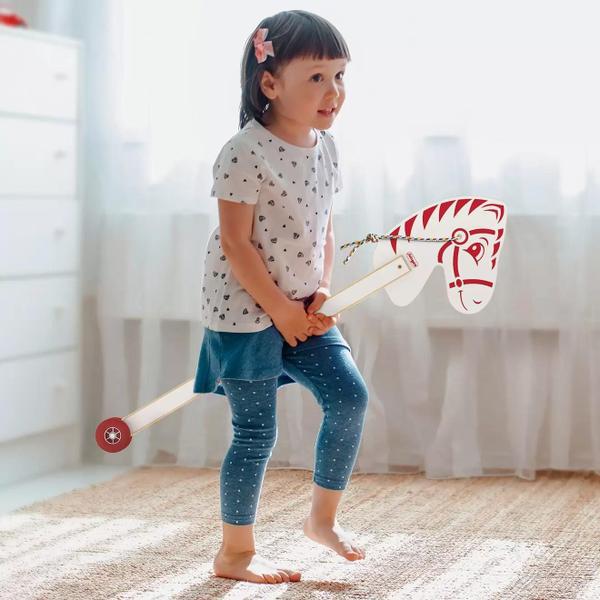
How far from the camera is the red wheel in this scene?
175 centimetres

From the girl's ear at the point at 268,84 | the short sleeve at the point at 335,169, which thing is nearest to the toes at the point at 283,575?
the short sleeve at the point at 335,169

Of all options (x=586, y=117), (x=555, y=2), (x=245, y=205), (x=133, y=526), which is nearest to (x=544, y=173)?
(x=586, y=117)

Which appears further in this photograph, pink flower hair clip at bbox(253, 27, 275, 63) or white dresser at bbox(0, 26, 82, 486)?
white dresser at bbox(0, 26, 82, 486)

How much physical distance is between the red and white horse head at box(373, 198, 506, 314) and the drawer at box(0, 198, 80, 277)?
3.08ft

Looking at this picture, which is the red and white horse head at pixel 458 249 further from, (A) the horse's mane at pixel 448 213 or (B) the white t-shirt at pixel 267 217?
(B) the white t-shirt at pixel 267 217

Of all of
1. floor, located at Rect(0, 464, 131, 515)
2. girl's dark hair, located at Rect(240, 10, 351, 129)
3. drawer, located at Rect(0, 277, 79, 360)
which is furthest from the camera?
drawer, located at Rect(0, 277, 79, 360)

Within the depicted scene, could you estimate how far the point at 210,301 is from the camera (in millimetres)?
1664

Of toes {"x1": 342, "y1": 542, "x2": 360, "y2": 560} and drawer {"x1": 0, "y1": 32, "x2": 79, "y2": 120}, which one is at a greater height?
drawer {"x1": 0, "y1": 32, "x2": 79, "y2": 120}

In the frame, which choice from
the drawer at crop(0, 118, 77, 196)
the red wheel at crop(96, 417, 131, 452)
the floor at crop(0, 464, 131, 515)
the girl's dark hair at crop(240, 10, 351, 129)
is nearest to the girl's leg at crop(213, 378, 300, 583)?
the red wheel at crop(96, 417, 131, 452)

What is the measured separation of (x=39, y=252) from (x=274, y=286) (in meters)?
0.96

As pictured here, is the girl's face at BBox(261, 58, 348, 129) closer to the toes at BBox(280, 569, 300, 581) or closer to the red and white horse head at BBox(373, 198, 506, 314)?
the red and white horse head at BBox(373, 198, 506, 314)

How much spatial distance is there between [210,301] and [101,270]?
38.4 inches

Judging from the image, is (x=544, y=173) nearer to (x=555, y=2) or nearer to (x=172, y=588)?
(x=555, y=2)

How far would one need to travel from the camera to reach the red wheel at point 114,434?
1.75 metres
